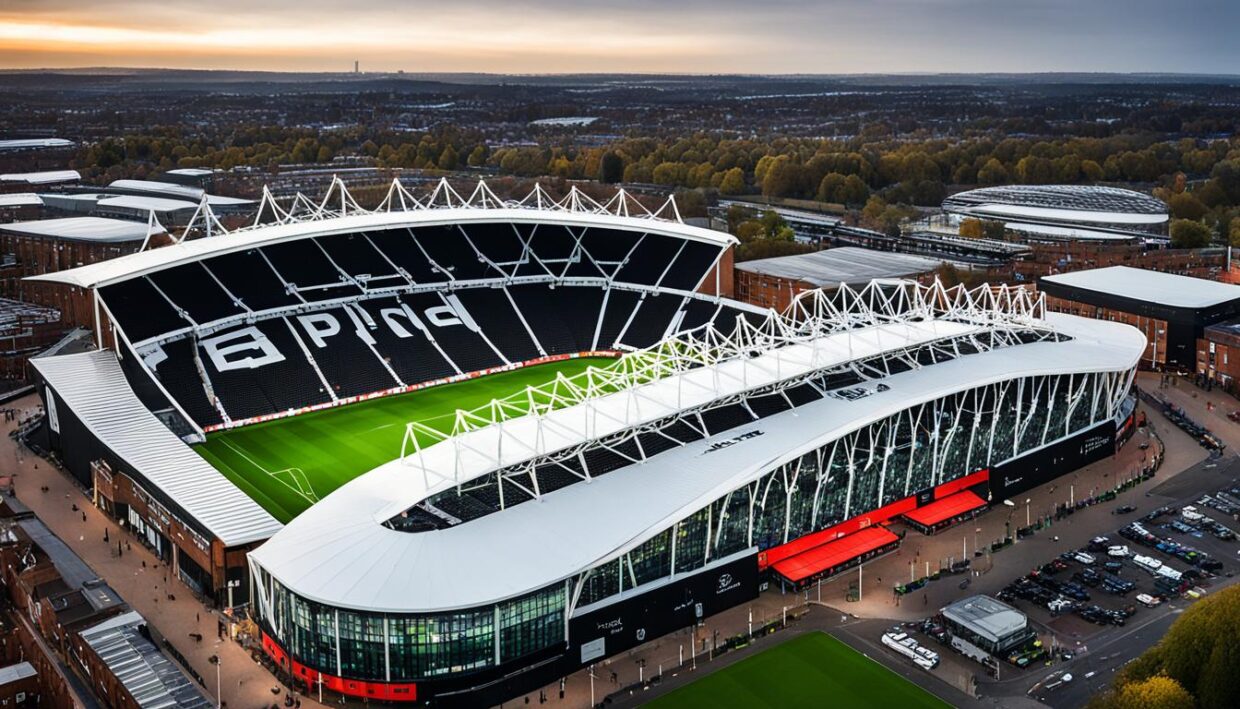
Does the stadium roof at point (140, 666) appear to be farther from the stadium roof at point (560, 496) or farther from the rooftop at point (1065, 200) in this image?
the rooftop at point (1065, 200)

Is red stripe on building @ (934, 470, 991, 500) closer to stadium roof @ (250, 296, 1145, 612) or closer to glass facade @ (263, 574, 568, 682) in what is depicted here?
stadium roof @ (250, 296, 1145, 612)

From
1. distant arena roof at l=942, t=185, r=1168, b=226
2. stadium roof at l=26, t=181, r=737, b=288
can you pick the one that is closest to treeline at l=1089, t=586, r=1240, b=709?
stadium roof at l=26, t=181, r=737, b=288

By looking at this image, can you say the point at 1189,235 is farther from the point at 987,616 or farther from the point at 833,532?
the point at 987,616

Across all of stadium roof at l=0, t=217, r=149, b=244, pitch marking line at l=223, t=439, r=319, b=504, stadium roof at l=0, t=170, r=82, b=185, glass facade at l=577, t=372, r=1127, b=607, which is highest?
stadium roof at l=0, t=170, r=82, b=185

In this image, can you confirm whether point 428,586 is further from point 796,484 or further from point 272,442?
point 272,442

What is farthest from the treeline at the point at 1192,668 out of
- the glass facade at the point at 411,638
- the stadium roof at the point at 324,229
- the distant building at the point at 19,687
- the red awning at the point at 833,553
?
the stadium roof at the point at 324,229
